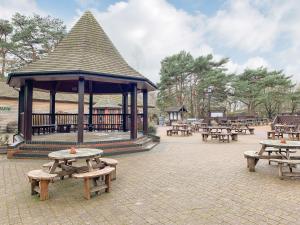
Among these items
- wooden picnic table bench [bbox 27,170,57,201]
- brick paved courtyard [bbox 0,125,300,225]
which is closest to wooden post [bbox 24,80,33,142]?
brick paved courtyard [bbox 0,125,300,225]

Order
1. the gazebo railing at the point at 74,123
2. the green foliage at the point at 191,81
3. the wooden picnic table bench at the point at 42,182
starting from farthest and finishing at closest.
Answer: the green foliage at the point at 191,81 < the gazebo railing at the point at 74,123 < the wooden picnic table bench at the point at 42,182

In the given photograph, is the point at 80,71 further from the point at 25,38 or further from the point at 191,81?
the point at 191,81

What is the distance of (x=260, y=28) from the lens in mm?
19906

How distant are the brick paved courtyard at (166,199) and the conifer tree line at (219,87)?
82.3 ft

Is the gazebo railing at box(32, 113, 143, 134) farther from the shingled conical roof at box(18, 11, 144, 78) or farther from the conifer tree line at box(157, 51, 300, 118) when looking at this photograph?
the conifer tree line at box(157, 51, 300, 118)

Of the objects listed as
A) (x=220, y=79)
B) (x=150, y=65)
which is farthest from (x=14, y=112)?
(x=150, y=65)

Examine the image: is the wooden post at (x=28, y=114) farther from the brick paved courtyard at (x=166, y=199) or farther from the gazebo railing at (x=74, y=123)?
the gazebo railing at (x=74, y=123)

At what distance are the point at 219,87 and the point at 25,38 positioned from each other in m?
30.1

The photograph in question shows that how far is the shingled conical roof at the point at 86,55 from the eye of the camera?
8.35 m

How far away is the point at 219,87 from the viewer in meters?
36.2

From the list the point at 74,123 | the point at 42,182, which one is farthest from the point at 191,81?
the point at 42,182

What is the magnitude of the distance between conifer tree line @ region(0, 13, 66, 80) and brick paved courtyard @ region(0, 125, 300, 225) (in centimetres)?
2781

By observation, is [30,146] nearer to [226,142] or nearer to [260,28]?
[226,142]

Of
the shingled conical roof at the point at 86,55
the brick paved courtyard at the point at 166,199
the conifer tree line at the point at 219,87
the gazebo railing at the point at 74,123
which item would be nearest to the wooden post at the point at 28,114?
the shingled conical roof at the point at 86,55
